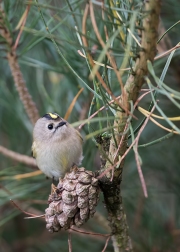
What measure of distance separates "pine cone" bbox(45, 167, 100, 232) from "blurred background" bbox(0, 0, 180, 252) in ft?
1.22

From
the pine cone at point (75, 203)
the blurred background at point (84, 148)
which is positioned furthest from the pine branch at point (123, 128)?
the blurred background at point (84, 148)

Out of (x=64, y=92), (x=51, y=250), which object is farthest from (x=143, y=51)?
(x=51, y=250)

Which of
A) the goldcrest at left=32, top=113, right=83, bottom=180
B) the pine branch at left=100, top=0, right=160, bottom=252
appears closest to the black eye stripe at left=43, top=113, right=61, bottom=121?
the goldcrest at left=32, top=113, right=83, bottom=180

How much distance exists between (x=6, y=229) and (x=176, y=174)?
0.72 m

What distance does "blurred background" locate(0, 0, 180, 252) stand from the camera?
1.20 m

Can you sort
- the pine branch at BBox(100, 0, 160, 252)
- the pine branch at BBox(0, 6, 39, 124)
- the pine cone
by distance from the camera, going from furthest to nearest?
the pine branch at BBox(0, 6, 39, 124), the pine cone, the pine branch at BBox(100, 0, 160, 252)

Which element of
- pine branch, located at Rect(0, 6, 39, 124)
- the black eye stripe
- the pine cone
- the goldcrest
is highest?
pine branch, located at Rect(0, 6, 39, 124)

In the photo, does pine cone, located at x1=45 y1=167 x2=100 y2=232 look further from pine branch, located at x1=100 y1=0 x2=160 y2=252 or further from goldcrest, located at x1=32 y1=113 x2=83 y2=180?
goldcrest, located at x1=32 y1=113 x2=83 y2=180

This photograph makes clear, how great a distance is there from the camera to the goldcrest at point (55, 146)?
121cm

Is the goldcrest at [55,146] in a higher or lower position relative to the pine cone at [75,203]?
higher

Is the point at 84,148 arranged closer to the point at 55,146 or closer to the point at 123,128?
the point at 55,146

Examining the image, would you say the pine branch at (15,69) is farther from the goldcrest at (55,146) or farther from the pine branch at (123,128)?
the pine branch at (123,128)

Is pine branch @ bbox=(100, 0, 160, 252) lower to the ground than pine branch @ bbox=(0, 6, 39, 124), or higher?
lower

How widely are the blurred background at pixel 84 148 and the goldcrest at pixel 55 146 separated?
38 millimetres
